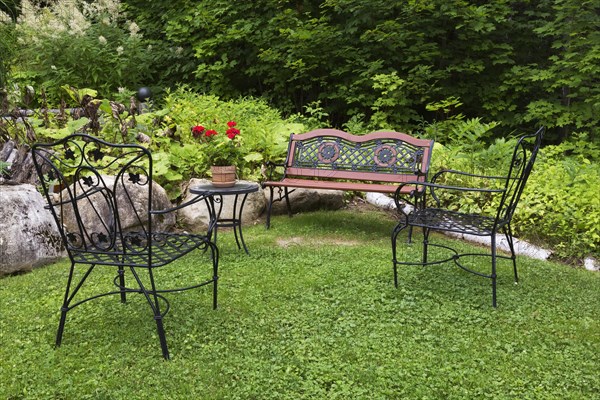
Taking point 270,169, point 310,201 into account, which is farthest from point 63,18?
point 310,201

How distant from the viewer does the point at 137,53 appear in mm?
9086

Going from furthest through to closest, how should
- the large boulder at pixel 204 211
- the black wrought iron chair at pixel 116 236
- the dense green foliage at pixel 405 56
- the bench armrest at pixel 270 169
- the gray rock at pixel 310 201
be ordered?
the dense green foliage at pixel 405 56 → the gray rock at pixel 310 201 → the bench armrest at pixel 270 169 → the large boulder at pixel 204 211 → the black wrought iron chair at pixel 116 236

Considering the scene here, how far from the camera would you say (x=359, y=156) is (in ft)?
18.8

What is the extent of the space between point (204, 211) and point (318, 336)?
279 centimetres

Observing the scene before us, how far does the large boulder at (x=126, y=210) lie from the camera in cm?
477

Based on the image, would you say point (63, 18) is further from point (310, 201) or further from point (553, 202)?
point (553, 202)

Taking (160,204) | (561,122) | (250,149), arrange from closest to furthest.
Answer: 1. (160,204)
2. (250,149)
3. (561,122)

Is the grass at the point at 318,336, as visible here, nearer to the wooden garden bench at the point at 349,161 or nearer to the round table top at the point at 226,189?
the round table top at the point at 226,189

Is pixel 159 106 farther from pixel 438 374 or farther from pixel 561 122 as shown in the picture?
pixel 438 374

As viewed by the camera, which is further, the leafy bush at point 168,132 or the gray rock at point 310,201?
the gray rock at point 310,201

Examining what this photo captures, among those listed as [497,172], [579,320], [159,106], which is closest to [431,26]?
[497,172]

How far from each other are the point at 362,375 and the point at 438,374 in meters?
0.38

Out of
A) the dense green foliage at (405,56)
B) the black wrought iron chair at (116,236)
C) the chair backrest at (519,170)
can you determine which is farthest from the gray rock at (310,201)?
the chair backrest at (519,170)

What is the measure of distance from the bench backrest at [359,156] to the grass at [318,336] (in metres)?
1.35
